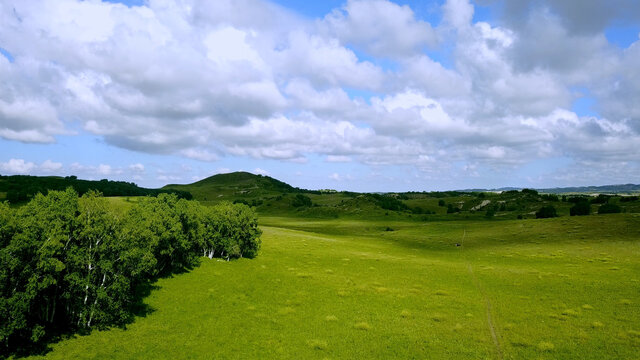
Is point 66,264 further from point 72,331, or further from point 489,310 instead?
Result: point 489,310

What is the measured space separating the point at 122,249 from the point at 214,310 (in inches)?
540

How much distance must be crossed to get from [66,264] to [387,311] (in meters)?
36.7

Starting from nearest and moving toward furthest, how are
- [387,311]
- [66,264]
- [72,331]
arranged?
[66,264]
[72,331]
[387,311]

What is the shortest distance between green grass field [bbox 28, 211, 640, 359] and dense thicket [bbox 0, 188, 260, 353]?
295 centimetres

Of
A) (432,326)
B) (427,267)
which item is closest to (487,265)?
(427,267)

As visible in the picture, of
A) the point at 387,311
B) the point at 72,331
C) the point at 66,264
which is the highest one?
the point at 66,264

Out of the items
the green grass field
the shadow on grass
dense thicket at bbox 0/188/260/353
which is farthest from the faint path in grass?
dense thicket at bbox 0/188/260/353

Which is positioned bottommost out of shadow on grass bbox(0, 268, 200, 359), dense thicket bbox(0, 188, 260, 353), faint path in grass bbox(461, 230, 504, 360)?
faint path in grass bbox(461, 230, 504, 360)

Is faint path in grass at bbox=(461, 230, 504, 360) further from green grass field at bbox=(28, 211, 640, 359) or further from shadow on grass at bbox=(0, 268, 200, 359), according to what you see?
shadow on grass at bbox=(0, 268, 200, 359)

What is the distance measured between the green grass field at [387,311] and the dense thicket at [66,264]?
116 inches

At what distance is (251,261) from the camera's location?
2997 inches

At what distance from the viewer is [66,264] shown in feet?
116

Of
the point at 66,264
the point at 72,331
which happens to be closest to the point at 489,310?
the point at 72,331

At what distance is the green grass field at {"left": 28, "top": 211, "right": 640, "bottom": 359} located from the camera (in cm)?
3369
